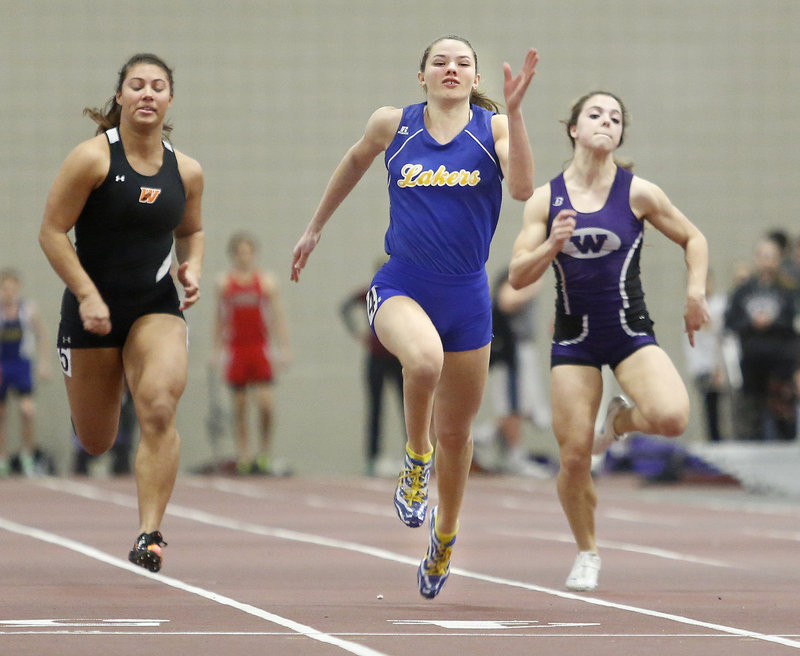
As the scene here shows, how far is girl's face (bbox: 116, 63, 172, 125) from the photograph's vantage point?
283 inches

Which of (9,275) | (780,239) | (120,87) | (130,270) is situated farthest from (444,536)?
(9,275)

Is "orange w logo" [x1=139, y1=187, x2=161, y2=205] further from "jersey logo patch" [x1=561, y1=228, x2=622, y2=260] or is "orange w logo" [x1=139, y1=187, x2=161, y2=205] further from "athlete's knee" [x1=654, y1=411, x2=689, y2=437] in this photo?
"athlete's knee" [x1=654, y1=411, x2=689, y2=437]

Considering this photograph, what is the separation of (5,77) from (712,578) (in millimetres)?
12055

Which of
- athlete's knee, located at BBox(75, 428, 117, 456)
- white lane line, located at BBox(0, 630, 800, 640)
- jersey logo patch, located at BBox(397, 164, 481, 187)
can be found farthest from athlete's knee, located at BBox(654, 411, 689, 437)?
athlete's knee, located at BBox(75, 428, 117, 456)

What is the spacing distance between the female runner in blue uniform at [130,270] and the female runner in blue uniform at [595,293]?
4.91 ft

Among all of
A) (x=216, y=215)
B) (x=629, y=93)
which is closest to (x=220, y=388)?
(x=216, y=215)

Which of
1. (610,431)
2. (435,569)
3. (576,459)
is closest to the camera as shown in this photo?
(435,569)

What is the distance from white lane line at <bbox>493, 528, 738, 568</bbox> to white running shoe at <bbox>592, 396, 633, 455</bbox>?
1.19m

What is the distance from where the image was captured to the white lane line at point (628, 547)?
890cm

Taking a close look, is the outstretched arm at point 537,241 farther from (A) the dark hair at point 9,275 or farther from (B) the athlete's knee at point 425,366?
(A) the dark hair at point 9,275

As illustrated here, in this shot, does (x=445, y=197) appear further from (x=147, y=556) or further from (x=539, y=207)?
(x=147, y=556)

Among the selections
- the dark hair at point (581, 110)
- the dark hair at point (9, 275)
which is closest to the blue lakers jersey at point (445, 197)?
the dark hair at point (581, 110)

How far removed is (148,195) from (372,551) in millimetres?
2847

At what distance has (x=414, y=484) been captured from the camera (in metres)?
6.75
